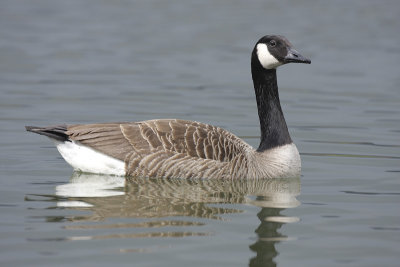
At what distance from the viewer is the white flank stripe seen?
40.5 feet

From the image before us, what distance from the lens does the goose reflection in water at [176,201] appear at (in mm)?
9562

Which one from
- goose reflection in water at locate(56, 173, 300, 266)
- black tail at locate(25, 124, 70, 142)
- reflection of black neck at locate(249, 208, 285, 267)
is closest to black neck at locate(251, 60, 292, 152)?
goose reflection in water at locate(56, 173, 300, 266)

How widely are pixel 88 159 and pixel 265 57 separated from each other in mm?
3358

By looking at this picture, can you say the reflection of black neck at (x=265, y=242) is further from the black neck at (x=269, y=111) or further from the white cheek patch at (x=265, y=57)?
the white cheek patch at (x=265, y=57)

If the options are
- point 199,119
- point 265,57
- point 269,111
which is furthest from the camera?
point 199,119

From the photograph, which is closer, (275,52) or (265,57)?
(275,52)

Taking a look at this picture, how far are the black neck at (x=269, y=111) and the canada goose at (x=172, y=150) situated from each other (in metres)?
0.22

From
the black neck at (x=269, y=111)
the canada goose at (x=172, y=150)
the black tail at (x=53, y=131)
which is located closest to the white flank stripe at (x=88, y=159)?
the canada goose at (x=172, y=150)

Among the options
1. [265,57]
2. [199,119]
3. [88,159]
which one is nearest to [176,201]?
[88,159]

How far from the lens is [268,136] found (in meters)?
13.1

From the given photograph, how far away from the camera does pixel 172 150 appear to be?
491 inches

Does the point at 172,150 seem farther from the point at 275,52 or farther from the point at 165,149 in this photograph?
the point at 275,52

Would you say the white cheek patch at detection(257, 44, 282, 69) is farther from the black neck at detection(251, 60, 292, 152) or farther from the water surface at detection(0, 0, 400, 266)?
the water surface at detection(0, 0, 400, 266)

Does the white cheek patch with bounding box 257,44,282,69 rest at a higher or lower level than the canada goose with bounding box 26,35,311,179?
higher
